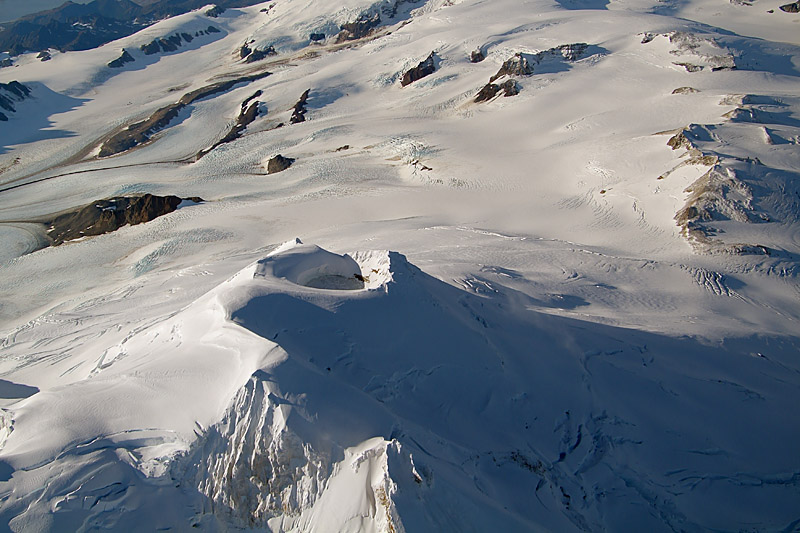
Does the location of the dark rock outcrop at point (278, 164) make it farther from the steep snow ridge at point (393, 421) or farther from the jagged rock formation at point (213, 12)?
the jagged rock formation at point (213, 12)

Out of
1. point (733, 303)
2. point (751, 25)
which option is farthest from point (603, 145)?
point (751, 25)

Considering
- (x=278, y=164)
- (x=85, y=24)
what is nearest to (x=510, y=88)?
(x=278, y=164)

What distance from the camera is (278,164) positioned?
31078mm

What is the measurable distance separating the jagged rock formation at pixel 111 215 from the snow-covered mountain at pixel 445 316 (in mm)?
169

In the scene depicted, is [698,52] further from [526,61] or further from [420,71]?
[420,71]

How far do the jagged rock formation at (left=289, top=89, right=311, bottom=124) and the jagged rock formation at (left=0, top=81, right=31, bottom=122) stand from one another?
111 feet

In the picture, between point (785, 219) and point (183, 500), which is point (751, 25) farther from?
point (183, 500)

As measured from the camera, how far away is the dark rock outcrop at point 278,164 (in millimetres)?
30891

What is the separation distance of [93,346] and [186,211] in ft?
45.7

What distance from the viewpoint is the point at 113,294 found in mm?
16531

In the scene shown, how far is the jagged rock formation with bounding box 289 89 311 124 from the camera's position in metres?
41.6

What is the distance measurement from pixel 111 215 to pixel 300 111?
848 inches

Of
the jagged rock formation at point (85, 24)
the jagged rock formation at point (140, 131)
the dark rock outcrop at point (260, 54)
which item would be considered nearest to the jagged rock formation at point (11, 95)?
the jagged rock formation at point (140, 131)

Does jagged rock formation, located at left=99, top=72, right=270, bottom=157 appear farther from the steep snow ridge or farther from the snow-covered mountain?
the steep snow ridge
